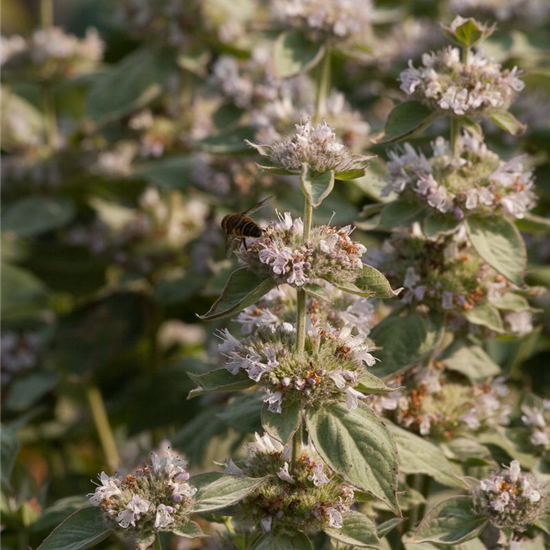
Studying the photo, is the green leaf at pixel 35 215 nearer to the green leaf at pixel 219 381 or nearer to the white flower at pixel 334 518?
the green leaf at pixel 219 381

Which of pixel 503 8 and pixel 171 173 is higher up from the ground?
pixel 503 8

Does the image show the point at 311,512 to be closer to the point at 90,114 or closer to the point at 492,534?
the point at 492,534

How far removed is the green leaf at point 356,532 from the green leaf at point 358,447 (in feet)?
0.50

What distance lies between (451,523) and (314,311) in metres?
0.65

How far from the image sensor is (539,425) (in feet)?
8.48

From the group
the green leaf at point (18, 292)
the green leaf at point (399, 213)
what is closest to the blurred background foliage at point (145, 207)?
the green leaf at point (18, 292)

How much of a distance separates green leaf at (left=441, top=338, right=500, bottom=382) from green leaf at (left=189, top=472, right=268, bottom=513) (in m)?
0.95

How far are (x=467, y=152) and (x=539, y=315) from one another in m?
1.51

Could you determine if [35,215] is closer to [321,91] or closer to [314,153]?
[321,91]

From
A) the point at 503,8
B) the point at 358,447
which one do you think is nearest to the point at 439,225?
the point at 358,447

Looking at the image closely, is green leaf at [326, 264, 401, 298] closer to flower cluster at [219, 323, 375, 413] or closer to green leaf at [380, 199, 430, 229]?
flower cluster at [219, 323, 375, 413]

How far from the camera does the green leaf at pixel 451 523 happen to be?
84.3 inches

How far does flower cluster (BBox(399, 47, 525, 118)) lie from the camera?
92.7 inches

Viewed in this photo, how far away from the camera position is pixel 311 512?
207 centimetres
